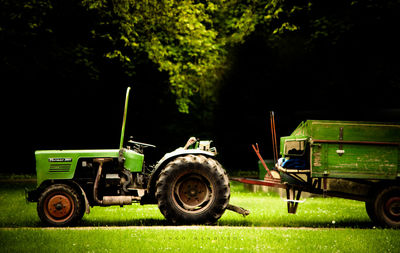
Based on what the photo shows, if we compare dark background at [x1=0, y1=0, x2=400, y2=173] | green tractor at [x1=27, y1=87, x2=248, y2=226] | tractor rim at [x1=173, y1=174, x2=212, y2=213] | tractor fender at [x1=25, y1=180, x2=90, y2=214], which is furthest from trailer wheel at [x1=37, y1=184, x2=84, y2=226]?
dark background at [x1=0, y1=0, x2=400, y2=173]

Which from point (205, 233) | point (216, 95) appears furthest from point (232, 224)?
point (216, 95)

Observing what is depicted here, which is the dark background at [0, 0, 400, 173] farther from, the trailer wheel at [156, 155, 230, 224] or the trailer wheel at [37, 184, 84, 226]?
the trailer wheel at [156, 155, 230, 224]

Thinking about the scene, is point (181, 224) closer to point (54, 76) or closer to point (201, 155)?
point (201, 155)

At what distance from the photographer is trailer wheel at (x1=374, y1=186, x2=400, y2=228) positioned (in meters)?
9.10

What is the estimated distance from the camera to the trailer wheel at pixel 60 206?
29.9ft

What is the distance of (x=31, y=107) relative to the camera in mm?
23938

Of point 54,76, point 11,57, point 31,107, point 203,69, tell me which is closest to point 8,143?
point 31,107

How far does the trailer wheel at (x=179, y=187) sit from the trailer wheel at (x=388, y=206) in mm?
2746

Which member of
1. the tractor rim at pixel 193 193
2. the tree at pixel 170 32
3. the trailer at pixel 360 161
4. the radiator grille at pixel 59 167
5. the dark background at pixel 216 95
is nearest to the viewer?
the trailer at pixel 360 161

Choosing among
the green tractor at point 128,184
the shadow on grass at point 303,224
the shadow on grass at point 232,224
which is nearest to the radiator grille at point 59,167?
the green tractor at point 128,184

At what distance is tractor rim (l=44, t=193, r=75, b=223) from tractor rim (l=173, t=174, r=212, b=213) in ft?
6.40

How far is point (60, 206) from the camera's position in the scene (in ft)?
30.0

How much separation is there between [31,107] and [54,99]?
1518 mm

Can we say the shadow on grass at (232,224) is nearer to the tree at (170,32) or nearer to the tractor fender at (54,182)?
the tractor fender at (54,182)
